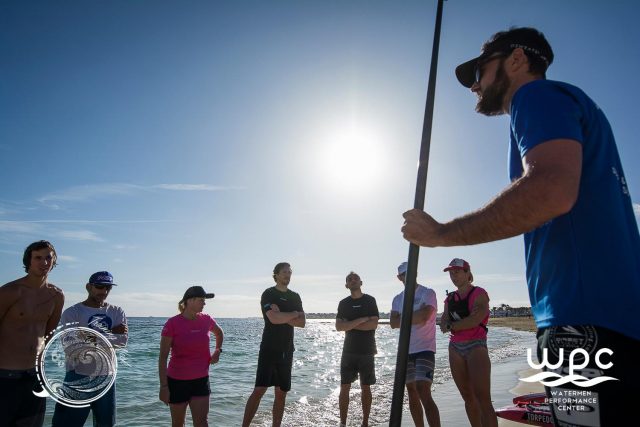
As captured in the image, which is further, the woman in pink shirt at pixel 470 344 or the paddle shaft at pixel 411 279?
the woman in pink shirt at pixel 470 344

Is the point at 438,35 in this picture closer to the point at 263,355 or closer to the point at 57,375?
the point at 57,375

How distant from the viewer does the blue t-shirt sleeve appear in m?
→ 1.52

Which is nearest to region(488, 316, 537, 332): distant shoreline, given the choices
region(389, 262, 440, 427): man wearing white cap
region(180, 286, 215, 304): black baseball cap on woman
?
region(389, 262, 440, 427): man wearing white cap

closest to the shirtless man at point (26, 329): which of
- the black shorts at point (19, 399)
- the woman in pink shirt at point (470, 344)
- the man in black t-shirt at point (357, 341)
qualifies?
the black shorts at point (19, 399)

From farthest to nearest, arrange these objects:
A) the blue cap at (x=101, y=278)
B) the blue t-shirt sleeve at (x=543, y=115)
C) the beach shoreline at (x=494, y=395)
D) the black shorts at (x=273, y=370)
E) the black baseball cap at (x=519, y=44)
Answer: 1. the beach shoreline at (x=494, y=395)
2. the black shorts at (x=273, y=370)
3. the blue cap at (x=101, y=278)
4. the black baseball cap at (x=519, y=44)
5. the blue t-shirt sleeve at (x=543, y=115)

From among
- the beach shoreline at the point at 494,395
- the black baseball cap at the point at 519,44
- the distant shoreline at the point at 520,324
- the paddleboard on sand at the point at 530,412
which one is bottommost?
the distant shoreline at the point at 520,324

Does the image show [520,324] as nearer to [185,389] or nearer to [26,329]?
[185,389]

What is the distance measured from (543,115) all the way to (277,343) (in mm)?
6187

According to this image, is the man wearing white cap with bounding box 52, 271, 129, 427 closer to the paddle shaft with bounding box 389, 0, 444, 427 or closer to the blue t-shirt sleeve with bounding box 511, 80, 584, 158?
the paddle shaft with bounding box 389, 0, 444, 427

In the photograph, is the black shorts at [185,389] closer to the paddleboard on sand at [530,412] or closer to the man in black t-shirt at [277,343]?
the man in black t-shirt at [277,343]

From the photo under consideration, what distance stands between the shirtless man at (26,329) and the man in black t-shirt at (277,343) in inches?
117

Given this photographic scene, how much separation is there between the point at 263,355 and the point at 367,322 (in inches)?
77.1

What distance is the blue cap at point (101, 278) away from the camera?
6.18 meters

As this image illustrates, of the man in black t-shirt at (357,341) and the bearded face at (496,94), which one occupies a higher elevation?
the bearded face at (496,94)
